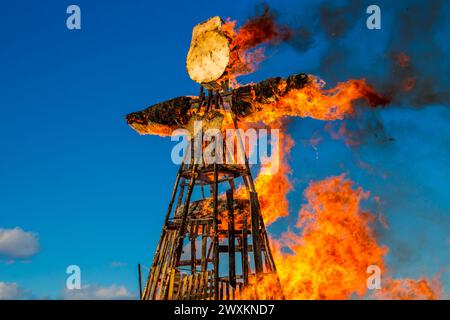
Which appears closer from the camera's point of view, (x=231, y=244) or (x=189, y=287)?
(x=189, y=287)

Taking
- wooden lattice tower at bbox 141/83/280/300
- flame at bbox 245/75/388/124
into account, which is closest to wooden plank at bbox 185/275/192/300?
wooden lattice tower at bbox 141/83/280/300

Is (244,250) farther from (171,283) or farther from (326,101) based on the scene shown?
(326,101)

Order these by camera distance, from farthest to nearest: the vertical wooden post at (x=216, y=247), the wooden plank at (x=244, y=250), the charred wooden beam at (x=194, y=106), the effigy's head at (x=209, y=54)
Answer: the effigy's head at (x=209, y=54) → the charred wooden beam at (x=194, y=106) → the wooden plank at (x=244, y=250) → the vertical wooden post at (x=216, y=247)

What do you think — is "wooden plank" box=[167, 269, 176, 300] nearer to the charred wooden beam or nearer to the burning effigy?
the burning effigy

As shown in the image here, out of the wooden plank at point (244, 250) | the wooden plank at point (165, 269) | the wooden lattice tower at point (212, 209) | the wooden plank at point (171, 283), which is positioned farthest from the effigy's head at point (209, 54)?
the wooden plank at point (171, 283)

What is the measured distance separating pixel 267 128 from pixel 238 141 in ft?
8.97

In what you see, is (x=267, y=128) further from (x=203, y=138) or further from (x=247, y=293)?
(x=247, y=293)

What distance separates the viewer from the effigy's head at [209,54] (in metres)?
17.5

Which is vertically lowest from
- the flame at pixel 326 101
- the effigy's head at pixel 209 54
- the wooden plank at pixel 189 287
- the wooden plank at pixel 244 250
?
the wooden plank at pixel 189 287

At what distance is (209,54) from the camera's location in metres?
17.9

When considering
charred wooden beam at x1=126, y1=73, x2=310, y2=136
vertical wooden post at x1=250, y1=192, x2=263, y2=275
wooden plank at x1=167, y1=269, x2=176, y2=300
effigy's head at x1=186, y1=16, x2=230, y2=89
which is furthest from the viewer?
effigy's head at x1=186, y1=16, x2=230, y2=89

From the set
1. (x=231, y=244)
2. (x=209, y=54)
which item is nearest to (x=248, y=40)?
(x=209, y=54)

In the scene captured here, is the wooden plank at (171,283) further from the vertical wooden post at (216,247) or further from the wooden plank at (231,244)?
the wooden plank at (231,244)

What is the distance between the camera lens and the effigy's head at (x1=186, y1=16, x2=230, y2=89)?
17.5 metres
